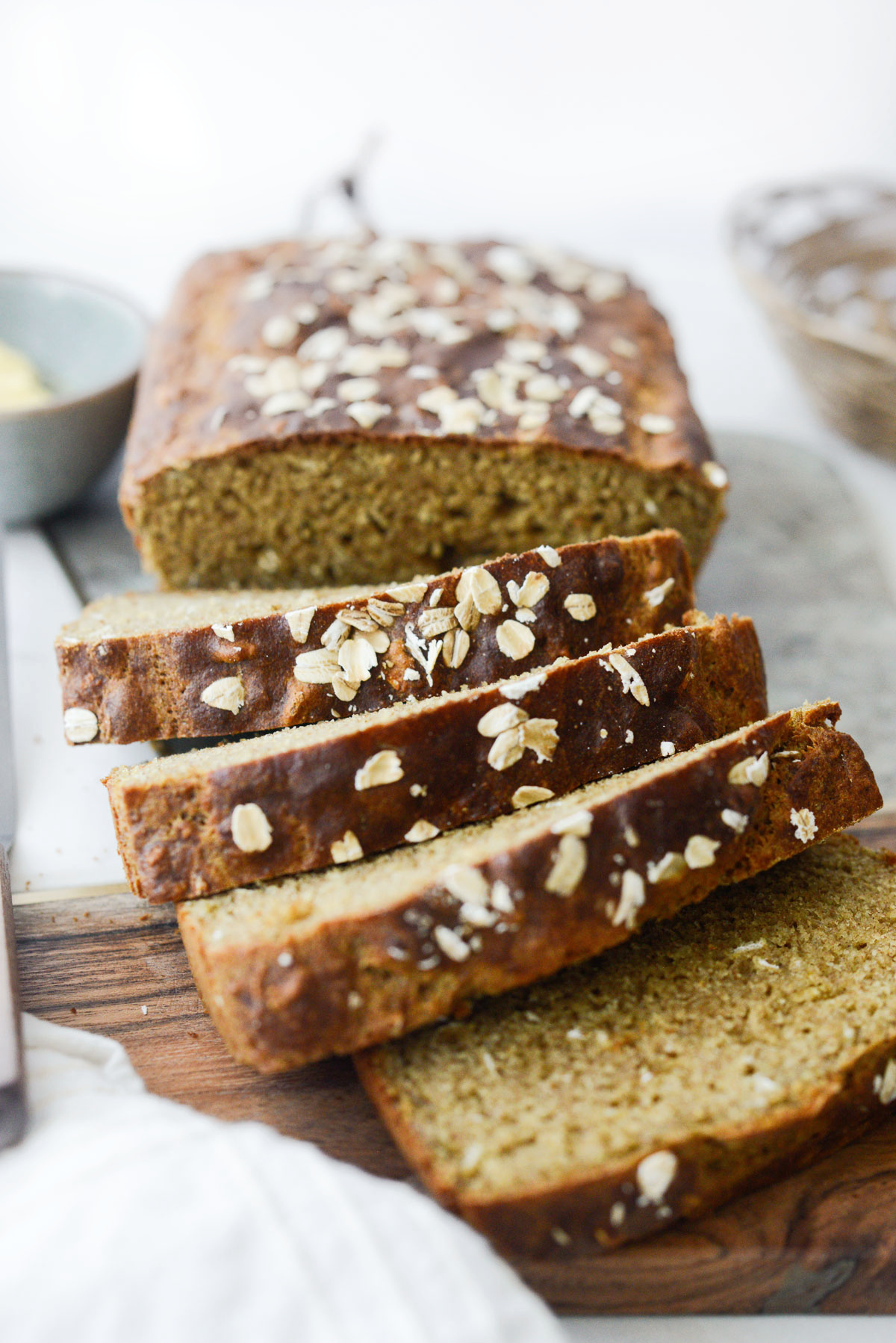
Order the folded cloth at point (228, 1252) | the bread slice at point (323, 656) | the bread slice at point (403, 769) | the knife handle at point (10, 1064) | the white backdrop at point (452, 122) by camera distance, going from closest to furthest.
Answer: the folded cloth at point (228, 1252)
the knife handle at point (10, 1064)
the bread slice at point (403, 769)
the bread slice at point (323, 656)
the white backdrop at point (452, 122)

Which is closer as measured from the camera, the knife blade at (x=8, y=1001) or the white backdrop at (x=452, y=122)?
the knife blade at (x=8, y=1001)

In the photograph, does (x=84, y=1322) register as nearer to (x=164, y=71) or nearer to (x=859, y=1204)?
(x=859, y=1204)

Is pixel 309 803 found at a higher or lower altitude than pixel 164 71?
lower

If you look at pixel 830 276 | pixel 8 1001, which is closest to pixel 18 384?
pixel 8 1001

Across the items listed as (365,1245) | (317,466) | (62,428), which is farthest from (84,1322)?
(62,428)

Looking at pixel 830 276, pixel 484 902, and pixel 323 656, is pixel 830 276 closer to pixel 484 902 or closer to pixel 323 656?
pixel 323 656

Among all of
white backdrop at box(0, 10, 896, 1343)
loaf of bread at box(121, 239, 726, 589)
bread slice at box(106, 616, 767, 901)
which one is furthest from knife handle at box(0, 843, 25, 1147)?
white backdrop at box(0, 10, 896, 1343)

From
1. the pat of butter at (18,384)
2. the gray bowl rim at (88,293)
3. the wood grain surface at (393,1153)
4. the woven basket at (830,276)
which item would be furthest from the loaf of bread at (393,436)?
the wood grain surface at (393,1153)

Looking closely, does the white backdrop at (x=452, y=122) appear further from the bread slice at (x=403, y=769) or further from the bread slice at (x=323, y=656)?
the bread slice at (x=403, y=769)
